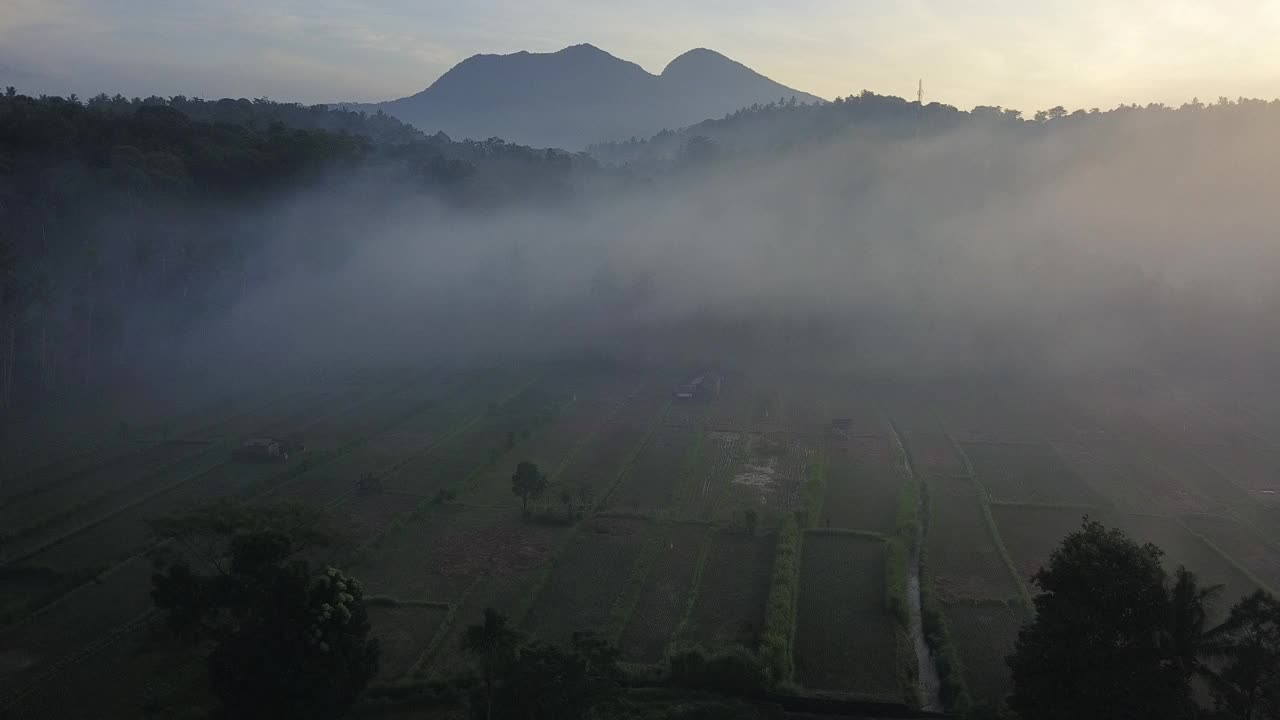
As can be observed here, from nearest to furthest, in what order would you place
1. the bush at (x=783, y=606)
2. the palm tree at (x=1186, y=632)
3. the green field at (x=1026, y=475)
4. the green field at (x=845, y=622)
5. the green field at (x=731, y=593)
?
the palm tree at (x=1186, y=632) < the green field at (x=845, y=622) < the bush at (x=783, y=606) < the green field at (x=731, y=593) < the green field at (x=1026, y=475)

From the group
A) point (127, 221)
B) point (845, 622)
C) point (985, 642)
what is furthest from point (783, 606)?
point (127, 221)

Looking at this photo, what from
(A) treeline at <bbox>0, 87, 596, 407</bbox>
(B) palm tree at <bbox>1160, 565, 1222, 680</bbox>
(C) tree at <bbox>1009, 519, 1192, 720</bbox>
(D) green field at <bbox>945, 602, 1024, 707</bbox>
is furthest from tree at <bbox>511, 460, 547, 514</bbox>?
(A) treeline at <bbox>0, 87, 596, 407</bbox>

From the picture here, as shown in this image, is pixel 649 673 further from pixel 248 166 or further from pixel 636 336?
pixel 248 166

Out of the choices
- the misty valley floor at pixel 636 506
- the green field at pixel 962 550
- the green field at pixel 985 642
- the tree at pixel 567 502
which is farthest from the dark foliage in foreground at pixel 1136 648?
the tree at pixel 567 502

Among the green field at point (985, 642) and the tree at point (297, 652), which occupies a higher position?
the tree at point (297, 652)

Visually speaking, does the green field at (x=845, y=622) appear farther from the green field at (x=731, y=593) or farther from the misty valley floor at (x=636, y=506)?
the green field at (x=731, y=593)
